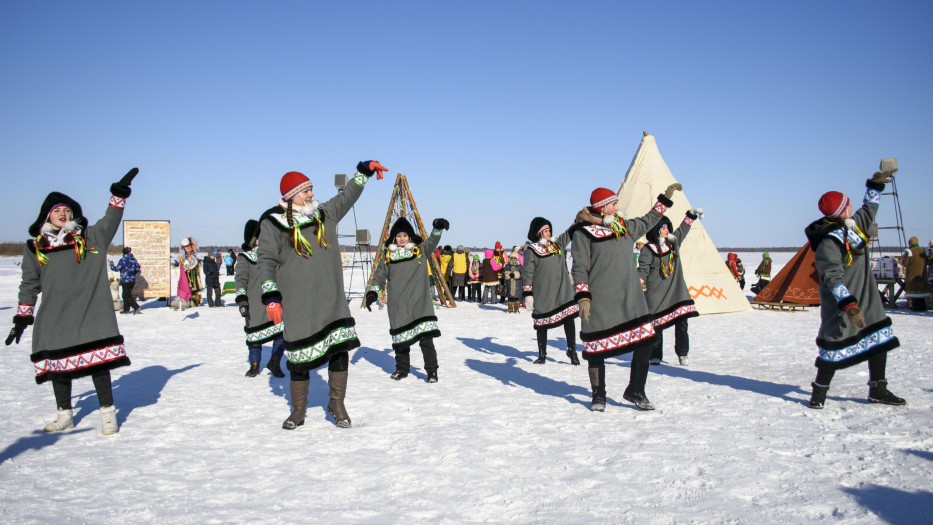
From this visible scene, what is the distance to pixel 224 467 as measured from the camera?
3551 mm

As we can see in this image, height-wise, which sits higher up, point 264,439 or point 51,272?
point 51,272

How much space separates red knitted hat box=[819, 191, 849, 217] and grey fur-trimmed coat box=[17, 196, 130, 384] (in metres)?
5.39

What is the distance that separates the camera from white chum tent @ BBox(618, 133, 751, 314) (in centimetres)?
1246

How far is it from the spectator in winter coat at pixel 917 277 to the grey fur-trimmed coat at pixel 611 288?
12.0 meters

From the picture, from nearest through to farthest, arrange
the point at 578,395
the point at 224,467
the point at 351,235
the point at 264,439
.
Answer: the point at 224,467 < the point at 264,439 < the point at 578,395 < the point at 351,235

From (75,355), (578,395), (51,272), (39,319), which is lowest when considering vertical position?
(578,395)

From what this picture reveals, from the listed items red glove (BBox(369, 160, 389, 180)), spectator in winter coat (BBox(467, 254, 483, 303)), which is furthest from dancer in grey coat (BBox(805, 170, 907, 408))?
spectator in winter coat (BBox(467, 254, 483, 303))

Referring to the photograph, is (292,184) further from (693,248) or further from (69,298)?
(693,248)

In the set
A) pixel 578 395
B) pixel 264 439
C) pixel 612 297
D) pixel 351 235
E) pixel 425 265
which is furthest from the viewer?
pixel 351 235

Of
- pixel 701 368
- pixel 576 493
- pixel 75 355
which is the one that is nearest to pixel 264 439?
pixel 75 355

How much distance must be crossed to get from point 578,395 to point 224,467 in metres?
3.16

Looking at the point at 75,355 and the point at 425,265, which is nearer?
the point at 75,355

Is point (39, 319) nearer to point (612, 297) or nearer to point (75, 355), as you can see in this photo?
point (75, 355)

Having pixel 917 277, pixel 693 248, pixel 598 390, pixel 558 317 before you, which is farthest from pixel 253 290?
pixel 917 277
